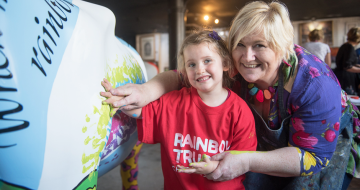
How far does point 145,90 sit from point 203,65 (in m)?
0.24

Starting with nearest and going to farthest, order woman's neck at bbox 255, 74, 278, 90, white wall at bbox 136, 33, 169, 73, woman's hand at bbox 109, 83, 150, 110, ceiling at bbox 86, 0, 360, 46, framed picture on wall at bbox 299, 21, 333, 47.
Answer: woman's hand at bbox 109, 83, 150, 110 < woman's neck at bbox 255, 74, 278, 90 < ceiling at bbox 86, 0, 360, 46 < framed picture on wall at bbox 299, 21, 333, 47 < white wall at bbox 136, 33, 169, 73

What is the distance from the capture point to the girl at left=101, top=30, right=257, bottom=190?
32.8 inches

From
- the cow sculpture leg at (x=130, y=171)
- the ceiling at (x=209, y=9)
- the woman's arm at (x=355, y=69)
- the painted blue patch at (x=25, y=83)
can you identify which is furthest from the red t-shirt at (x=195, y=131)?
the ceiling at (x=209, y=9)

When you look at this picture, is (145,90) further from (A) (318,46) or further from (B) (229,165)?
(A) (318,46)

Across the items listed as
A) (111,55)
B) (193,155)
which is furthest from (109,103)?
(193,155)

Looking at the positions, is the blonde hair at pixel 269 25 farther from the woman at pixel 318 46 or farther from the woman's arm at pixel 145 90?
the woman at pixel 318 46

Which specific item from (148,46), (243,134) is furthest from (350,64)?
(148,46)

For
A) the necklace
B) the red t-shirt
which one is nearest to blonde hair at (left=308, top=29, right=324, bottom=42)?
the necklace

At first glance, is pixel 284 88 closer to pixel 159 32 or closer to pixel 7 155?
pixel 7 155

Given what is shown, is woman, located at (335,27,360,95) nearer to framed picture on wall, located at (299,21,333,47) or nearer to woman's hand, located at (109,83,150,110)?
woman's hand, located at (109,83,150,110)

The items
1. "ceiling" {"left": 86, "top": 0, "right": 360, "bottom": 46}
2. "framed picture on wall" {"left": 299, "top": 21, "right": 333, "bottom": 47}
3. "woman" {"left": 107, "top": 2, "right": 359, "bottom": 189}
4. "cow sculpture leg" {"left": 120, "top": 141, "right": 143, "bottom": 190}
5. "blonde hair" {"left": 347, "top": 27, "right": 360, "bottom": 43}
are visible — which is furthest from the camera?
"framed picture on wall" {"left": 299, "top": 21, "right": 333, "bottom": 47}

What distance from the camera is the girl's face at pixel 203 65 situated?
830mm

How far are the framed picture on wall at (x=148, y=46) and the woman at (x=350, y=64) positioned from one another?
25.8 feet

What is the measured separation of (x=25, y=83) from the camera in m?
0.44
